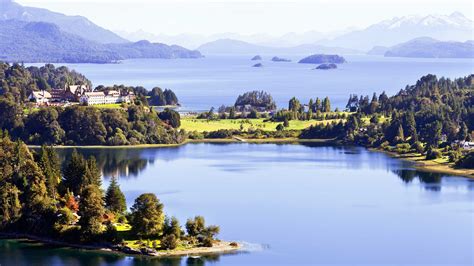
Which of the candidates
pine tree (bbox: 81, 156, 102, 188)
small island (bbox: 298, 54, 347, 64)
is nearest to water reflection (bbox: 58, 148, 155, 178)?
pine tree (bbox: 81, 156, 102, 188)

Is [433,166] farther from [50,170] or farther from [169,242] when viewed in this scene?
[169,242]

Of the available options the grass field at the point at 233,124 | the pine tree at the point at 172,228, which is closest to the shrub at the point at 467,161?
the grass field at the point at 233,124

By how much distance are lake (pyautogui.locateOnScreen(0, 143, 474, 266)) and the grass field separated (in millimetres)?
6654

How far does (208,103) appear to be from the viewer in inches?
3007

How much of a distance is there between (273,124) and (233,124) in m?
2.47

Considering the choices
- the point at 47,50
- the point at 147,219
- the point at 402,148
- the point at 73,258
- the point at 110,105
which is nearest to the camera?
the point at 73,258

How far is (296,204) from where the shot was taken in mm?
32344

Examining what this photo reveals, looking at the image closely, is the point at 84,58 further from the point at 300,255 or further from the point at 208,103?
the point at 300,255

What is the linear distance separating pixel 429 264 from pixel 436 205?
28.4 ft

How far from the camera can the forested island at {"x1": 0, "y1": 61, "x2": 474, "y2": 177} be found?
49.6 metres

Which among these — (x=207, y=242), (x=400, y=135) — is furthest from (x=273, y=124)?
(x=207, y=242)

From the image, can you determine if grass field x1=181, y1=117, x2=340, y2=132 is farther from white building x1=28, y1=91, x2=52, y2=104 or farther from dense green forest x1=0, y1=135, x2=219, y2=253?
dense green forest x1=0, y1=135, x2=219, y2=253

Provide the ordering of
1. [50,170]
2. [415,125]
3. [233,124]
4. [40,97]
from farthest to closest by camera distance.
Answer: [40,97] < [233,124] < [415,125] < [50,170]

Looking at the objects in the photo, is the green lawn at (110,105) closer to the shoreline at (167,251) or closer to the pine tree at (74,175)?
the pine tree at (74,175)
